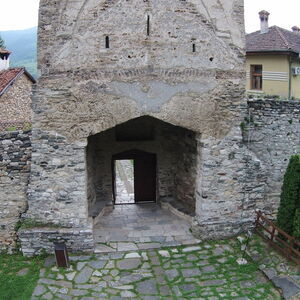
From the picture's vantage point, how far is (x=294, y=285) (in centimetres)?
622

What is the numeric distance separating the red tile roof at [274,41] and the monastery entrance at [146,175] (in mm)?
9379

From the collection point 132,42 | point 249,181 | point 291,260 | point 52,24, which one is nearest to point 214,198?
point 249,181

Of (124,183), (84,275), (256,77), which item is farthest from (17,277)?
(256,77)

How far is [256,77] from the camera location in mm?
18047

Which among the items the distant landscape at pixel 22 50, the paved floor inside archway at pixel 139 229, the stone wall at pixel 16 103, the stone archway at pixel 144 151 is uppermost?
the distant landscape at pixel 22 50

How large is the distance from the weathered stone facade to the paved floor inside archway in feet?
1.64

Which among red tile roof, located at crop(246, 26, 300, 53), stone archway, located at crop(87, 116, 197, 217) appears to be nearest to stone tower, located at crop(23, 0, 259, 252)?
stone archway, located at crop(87, 116, 197, 217)

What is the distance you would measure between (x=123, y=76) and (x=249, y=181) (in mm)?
3441

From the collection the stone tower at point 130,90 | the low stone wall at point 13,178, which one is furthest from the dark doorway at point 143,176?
the low stone wall at point 13,178

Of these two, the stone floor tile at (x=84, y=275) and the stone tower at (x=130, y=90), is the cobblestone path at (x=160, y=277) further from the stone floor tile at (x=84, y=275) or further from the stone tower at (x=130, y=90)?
the stone tower at (x=130, y=90)

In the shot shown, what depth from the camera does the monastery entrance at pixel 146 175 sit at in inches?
350

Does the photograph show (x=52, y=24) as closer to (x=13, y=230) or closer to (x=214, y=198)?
(x=13, y=230)

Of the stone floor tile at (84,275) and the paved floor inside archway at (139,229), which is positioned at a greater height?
the paved floor inside archway at (139,229)

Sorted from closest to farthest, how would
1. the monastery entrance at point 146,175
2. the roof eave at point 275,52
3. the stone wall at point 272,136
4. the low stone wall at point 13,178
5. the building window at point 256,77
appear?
the low stone wall at point 13,178 → the stone wall at point 272,136 → the monastery entrance at point 146,175 → the roof eave at point 275,52 → the building window at point 256,77
